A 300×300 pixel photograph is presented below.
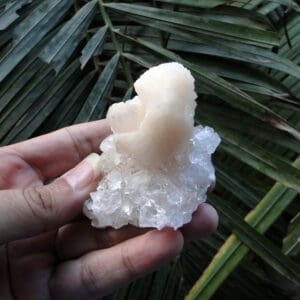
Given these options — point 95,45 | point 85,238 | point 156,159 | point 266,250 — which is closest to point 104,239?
point 85,238

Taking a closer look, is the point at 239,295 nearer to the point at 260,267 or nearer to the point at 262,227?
the point at 260,267

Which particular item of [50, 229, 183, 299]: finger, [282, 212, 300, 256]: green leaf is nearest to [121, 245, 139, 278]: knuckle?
[50, 229, 183, 299]: finger

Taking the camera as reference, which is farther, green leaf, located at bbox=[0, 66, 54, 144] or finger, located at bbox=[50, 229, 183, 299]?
green leaf, located at bbox=[0, 66, 54, 144]

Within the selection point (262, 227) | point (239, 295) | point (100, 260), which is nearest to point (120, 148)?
point (100, 260)

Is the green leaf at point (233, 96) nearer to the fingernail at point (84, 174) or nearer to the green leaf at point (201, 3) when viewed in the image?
the green leaf at point (201, 3)

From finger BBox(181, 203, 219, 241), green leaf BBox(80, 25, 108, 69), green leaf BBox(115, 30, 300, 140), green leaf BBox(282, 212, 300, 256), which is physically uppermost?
green leaf BBox(115, 30, 300, 140)

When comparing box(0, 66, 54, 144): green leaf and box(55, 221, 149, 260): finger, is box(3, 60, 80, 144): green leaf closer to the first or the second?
box(0, 66, 54, 144): green leaf
